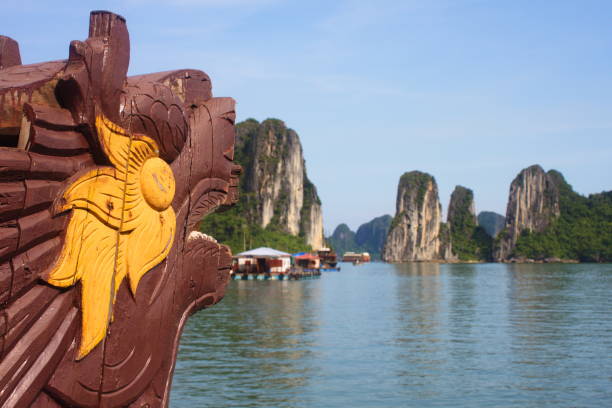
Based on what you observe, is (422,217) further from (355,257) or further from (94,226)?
(94,226)

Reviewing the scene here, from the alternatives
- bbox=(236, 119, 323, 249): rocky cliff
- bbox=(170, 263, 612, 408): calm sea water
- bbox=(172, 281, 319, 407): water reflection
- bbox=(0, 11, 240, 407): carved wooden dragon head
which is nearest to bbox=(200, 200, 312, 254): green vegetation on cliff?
bbox=(236, 119, 323, 249): rocky cliff

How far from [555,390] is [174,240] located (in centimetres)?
851

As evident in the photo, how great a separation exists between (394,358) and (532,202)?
9736 cm

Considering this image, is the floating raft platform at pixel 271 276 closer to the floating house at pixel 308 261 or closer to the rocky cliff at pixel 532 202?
the floating house at pixel 308 261

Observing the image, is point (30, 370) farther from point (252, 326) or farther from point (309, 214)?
point (309, 214)

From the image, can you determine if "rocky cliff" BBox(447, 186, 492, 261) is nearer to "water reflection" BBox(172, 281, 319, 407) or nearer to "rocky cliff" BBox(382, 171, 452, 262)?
"rocky cliff" BBox(382, 171, 452, 262)

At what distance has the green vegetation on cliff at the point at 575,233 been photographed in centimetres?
9638

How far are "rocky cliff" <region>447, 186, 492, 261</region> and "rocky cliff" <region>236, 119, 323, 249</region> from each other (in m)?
44.6

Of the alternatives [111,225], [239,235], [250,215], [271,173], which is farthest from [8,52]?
[271,173]

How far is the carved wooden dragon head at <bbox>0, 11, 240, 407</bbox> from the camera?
1459 millimetres

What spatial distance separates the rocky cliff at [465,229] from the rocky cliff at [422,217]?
7.55ft

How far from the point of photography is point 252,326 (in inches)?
623

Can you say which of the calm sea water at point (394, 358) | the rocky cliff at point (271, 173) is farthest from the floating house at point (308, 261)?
the calm sea water at point (394, 358)

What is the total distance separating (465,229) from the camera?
121m
